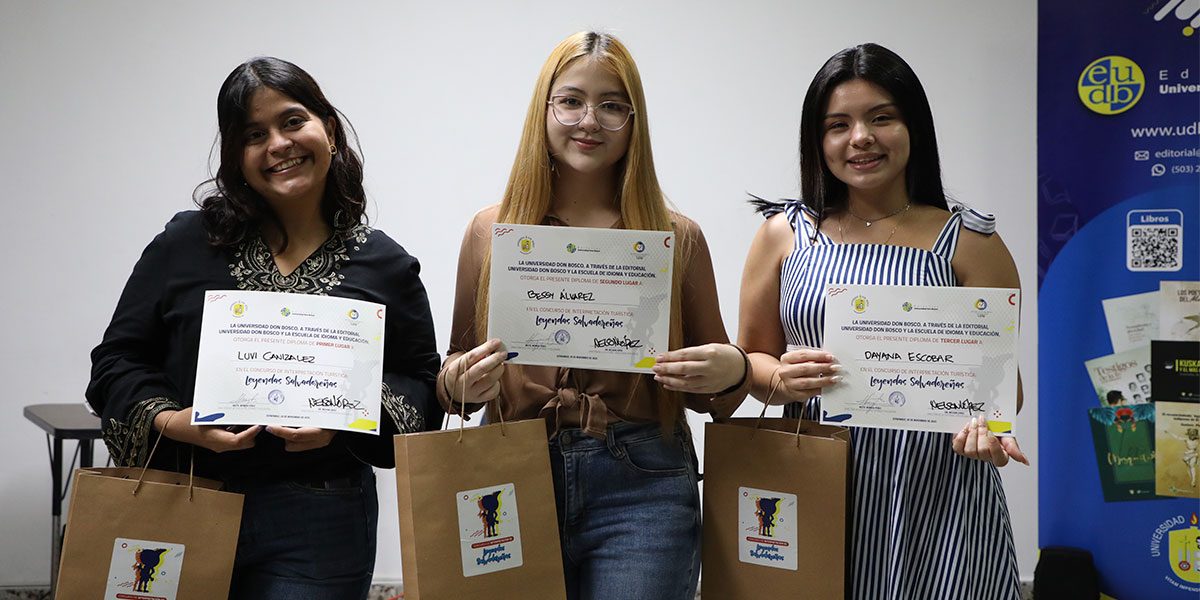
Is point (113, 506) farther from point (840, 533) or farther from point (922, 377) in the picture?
point (922, 377)

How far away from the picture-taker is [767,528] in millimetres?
1582

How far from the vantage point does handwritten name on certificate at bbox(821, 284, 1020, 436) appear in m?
1.57

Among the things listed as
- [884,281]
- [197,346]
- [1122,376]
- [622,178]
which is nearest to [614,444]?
[622,178]

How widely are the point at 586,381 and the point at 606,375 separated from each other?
0.04 metres

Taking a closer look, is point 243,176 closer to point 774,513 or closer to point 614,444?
point 614,444

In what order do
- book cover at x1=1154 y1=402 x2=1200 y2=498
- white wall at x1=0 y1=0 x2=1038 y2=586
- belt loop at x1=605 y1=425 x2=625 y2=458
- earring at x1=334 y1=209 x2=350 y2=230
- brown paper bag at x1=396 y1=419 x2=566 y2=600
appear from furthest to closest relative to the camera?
white wall at x1=0 y1=0 x2=1038 y2=586 → book cover at x1=1154 y1=402 x2=1200 y2=498 → earring at x1=334 y1=209 x2=350 y2=230 → belt loop at x1=605 y1=425 x2=625 y2=458 → brown paper bag at x1=396 y1=419 x2=566 y2=600

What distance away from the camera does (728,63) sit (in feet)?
12.0

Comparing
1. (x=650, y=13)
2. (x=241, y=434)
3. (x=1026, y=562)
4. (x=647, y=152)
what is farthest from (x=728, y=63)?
(x=241, y=434)

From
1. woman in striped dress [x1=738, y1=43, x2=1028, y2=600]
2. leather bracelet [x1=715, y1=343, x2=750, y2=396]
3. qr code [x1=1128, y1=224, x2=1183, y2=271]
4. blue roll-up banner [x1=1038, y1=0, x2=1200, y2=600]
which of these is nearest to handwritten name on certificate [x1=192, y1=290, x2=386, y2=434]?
leather bracelet [x1=715, y1=343, x2=750, y2=396]

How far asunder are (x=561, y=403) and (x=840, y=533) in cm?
54

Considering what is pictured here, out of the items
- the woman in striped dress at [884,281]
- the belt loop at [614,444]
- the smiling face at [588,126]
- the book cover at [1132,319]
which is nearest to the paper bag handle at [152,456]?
the belt loop at [614,444]

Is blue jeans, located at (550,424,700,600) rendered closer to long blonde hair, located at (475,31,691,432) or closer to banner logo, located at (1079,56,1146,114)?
long blonde hair, located at (475,31,691,432)

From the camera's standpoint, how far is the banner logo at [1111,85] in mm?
3043

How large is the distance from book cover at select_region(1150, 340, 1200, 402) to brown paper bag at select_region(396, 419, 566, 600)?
248 cm
